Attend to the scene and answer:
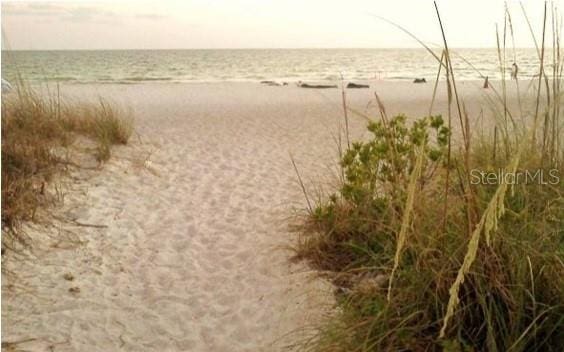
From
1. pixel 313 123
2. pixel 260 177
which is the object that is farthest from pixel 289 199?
pixel 313 123

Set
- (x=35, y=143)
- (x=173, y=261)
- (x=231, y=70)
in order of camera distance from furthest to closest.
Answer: (x=231, y=70), (x=35, y=143), (x=173, y=261)

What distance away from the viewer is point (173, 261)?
3670 mm

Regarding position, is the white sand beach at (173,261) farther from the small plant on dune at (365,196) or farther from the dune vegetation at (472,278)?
the dune vegetation at (472,278)

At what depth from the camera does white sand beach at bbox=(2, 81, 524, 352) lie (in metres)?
2.74

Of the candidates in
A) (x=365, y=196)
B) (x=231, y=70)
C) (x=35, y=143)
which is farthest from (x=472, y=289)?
(x=231, y=70)

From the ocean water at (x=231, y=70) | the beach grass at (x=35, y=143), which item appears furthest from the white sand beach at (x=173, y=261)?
the ocean water at (x=231, y=70)

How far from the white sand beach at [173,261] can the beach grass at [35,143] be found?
0.18m

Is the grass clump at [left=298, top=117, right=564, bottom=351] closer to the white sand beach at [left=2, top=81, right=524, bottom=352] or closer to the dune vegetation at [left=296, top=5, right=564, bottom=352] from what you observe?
the dune vegetation at [left=296, top=5, right=564, bottom=352]

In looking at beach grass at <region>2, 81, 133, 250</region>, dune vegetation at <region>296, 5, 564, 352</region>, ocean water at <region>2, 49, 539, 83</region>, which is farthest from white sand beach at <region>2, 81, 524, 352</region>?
ocean water at <region>2, 49, 539, 83</region>

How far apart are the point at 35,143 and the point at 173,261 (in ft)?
6.50

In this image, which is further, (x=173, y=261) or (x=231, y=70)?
(x=231, y=70)

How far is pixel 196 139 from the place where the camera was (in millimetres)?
7941

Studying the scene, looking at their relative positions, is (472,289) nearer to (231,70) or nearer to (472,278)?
(472,278)

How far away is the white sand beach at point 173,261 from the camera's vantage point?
108 inches
